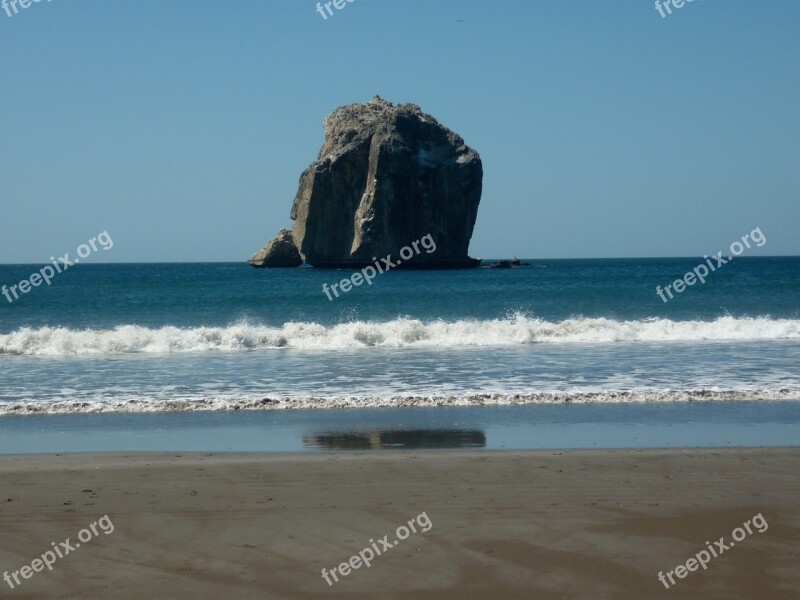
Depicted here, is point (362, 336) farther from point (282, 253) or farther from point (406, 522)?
point (282, 253)

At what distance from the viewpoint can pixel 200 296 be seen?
49.0m

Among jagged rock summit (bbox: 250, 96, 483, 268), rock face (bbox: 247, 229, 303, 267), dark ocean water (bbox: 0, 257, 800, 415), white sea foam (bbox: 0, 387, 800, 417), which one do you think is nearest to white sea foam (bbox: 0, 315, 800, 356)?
dark ocean water (bbox: 0, 257, 800, 415)

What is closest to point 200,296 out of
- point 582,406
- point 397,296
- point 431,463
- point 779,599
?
point 397,296

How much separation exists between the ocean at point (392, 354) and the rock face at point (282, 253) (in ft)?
149

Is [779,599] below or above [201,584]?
below

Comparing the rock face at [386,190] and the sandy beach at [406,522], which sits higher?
the rock face at [386,190]

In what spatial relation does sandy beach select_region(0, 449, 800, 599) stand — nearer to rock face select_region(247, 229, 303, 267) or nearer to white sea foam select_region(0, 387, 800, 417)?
white sea foam select_region(0, 387, 800, 417)

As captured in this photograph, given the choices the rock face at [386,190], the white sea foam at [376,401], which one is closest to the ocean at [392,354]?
the white sea foam at [376,401]

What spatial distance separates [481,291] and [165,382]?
115ft

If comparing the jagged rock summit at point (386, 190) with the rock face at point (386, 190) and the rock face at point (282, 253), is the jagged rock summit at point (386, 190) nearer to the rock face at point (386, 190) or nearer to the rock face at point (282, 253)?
the rock face at point (386, 190)

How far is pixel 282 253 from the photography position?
90.6 m

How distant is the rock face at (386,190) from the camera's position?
74750 mm

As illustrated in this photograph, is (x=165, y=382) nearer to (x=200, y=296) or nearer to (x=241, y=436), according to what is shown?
(x=241, y=436)

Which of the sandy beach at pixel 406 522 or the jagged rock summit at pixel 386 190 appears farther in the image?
the jagged rock summit at pixel 386 190
